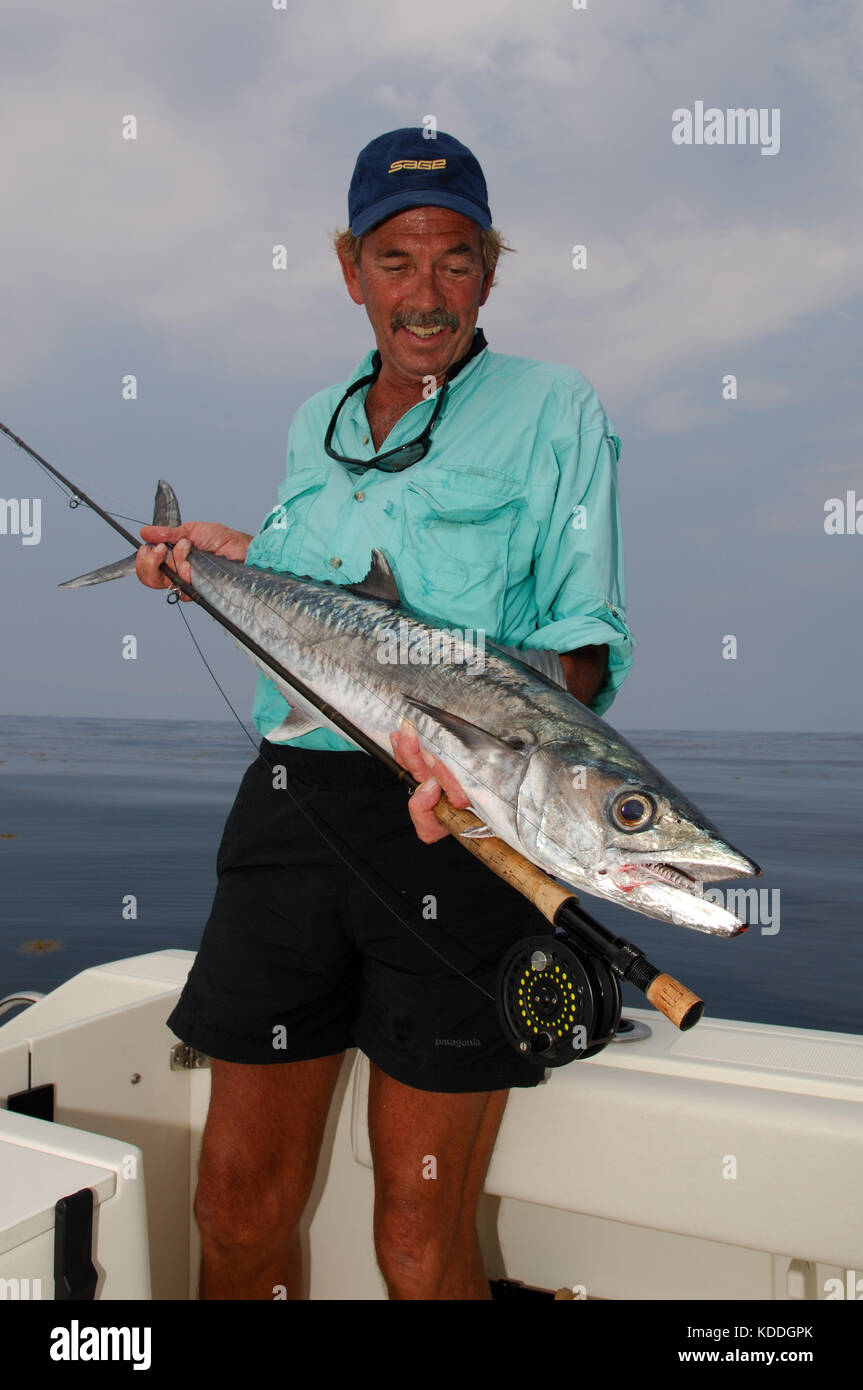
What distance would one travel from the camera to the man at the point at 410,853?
2.19 meters

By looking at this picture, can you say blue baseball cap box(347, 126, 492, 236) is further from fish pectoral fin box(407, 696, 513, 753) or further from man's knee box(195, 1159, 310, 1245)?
man's knee box(195, 1159, 310, 1245)

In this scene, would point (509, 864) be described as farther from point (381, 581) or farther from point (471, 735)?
point (381, 581)

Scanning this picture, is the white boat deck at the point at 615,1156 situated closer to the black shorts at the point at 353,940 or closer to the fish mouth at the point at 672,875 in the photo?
the black shorts at the point at 353,940

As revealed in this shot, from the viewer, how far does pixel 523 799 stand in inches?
77.5

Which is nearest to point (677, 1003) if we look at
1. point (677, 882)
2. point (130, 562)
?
point (677, 882)

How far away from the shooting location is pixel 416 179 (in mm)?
2387

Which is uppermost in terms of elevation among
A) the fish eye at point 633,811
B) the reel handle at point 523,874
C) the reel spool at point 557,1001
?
the fish eye at point 633,811

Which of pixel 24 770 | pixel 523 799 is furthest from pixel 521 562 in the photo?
pixel 24 770

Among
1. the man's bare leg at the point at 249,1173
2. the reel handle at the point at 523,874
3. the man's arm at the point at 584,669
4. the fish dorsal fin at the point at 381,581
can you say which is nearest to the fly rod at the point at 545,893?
the reel handle at the point at 523,874

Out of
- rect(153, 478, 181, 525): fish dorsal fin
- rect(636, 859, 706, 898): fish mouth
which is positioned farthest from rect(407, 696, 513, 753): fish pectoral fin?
rect(153, 478, 181, 525): fish dorsal fin

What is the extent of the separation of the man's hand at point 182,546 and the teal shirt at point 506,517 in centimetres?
52
